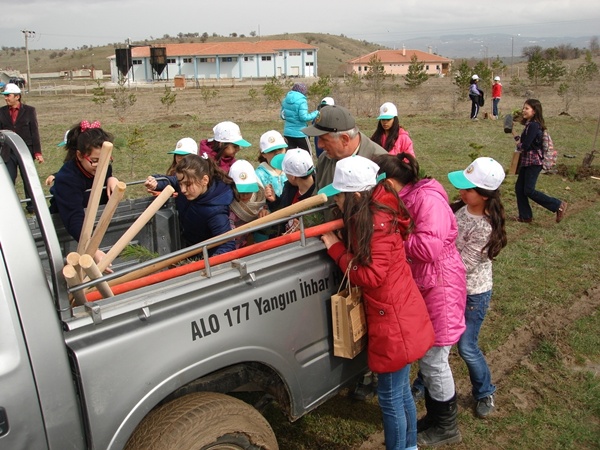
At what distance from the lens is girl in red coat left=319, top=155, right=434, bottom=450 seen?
3020 mm

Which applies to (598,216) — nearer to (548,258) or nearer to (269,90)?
(548,258)

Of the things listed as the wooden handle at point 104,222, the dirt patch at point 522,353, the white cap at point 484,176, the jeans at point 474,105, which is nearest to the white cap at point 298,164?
the white cap at point 484,176

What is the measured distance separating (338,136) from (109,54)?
129150 mm

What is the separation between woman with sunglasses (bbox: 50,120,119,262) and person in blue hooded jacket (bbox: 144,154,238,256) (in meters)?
0.48

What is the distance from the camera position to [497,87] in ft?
72.6

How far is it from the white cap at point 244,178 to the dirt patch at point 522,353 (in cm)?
195

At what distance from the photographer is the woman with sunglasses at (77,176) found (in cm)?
395

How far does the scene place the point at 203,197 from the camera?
13.0 feet

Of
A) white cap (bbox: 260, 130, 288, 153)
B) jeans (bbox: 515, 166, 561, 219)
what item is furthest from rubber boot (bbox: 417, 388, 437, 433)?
jeans (bbox: 515, 166, 561, 219)

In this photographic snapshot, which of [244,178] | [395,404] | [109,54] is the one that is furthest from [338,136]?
[109,54]

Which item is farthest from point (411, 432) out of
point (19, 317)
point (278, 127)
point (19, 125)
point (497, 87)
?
point (497, 87)

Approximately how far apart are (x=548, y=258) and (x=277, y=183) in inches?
145

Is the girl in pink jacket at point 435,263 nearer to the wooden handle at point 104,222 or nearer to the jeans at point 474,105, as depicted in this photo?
the wooden handle at point 104,222

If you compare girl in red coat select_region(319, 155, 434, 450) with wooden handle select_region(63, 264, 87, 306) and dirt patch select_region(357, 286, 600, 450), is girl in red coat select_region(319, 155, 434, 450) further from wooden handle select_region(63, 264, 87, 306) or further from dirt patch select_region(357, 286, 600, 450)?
wooden handle select_region(63, 264, 87, 306)
